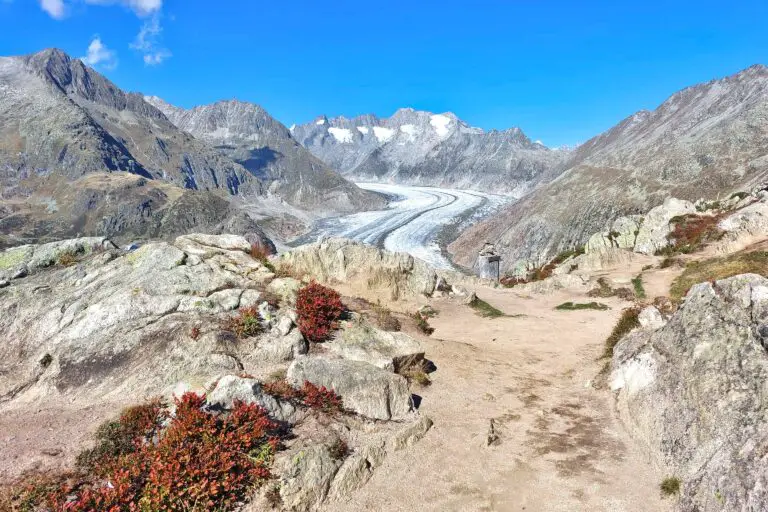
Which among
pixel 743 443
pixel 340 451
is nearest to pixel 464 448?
pixel 340 451

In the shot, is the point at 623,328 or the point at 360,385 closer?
the point at 360,385

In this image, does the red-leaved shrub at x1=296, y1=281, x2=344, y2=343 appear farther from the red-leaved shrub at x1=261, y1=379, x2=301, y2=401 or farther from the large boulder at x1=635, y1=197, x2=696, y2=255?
the large boulder at x1=635, y1=197, x2=696, y2=255

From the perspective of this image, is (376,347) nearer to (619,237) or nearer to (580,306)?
(580,306)

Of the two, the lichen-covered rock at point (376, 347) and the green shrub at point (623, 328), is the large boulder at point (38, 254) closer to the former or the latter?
the lichen-covered rock at point (376, 347)

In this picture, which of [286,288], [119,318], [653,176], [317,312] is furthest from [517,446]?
→ [653,176]

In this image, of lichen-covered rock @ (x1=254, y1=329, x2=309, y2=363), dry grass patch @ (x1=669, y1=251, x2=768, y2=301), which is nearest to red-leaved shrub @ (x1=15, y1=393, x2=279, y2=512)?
lichen-covered rock @ (x1=254, y1=329, x2=309, y2=363)

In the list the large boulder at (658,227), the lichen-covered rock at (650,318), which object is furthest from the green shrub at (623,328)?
the large boulder at (658,227)
